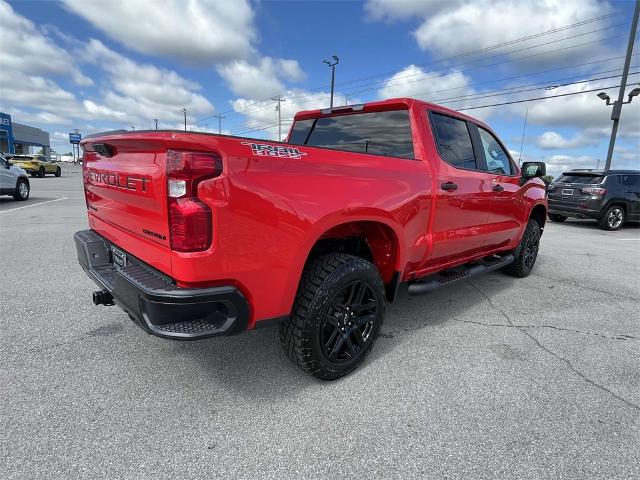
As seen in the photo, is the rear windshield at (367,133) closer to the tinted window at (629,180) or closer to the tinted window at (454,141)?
the tinted window at (454,141)

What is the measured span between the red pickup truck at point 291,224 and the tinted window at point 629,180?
32.5 feet

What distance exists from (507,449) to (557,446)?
286mm

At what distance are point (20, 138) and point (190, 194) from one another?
247 feet

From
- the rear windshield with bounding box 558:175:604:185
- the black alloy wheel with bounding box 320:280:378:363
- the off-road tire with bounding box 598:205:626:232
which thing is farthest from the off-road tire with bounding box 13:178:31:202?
the off-road tire with bounding box 598:205:626:232

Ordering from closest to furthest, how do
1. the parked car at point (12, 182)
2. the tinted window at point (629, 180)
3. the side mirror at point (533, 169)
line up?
the side mirror at point (533, 169), the tinted window at point (629, 180), the parked car at point (12, 182)

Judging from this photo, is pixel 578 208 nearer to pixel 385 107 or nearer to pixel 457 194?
pixel 457 194

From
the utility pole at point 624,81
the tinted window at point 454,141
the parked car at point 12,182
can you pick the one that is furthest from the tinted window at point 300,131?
the utility pole at point 624,81

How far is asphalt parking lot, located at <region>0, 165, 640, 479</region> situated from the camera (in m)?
1.89

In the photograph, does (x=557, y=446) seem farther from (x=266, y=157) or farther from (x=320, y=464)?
(x=266, y=157)

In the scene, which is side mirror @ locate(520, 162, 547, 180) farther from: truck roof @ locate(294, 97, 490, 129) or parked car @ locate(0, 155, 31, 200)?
parked car @ locate(0, 155, 31, 200)

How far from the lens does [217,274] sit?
1.87 meters

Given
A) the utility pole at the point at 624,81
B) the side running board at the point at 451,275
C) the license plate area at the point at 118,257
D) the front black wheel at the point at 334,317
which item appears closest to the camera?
the front black wheel at the point at 334,317

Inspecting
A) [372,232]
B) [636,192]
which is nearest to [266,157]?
[372,232]

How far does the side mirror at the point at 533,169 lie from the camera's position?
4.39 m
